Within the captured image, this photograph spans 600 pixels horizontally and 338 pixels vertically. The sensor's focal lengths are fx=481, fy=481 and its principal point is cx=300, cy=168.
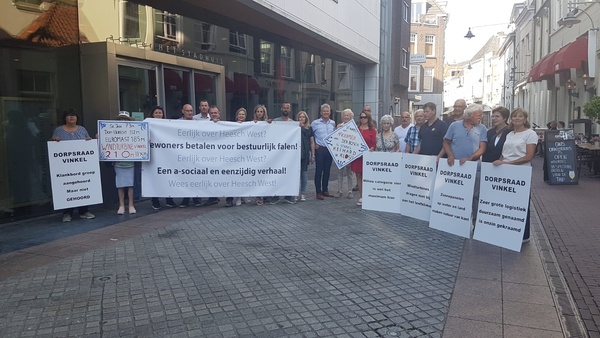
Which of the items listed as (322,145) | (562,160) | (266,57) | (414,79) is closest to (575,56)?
(562,160)

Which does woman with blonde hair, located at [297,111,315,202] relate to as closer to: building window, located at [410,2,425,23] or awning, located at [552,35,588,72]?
awning, located at [552,35,588,72]

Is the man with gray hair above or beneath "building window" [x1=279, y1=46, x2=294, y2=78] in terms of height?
beneath

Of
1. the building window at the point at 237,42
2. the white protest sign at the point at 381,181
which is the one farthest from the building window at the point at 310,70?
the white protest sign at the point at 381,181

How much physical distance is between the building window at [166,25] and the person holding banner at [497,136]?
6644 mm

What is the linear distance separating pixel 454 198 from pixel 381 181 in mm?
1570

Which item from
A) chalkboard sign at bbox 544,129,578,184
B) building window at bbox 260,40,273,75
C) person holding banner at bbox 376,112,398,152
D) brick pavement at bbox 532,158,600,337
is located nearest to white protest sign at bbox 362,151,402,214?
person holding banner at bbox 376,112,398,152

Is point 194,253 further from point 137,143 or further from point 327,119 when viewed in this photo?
point 327,119

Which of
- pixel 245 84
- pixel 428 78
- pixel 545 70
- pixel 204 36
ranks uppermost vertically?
pixel 428 78

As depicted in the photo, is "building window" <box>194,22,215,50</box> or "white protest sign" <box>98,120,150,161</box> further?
"building window" <box>194,22,215,50</box>

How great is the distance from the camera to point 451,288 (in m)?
4.68

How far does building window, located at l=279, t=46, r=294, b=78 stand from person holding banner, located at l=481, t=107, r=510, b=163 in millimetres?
9261

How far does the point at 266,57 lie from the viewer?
13.9m

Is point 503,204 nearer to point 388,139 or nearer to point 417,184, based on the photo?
point 417,184

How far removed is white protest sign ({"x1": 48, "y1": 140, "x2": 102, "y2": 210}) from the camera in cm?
709
